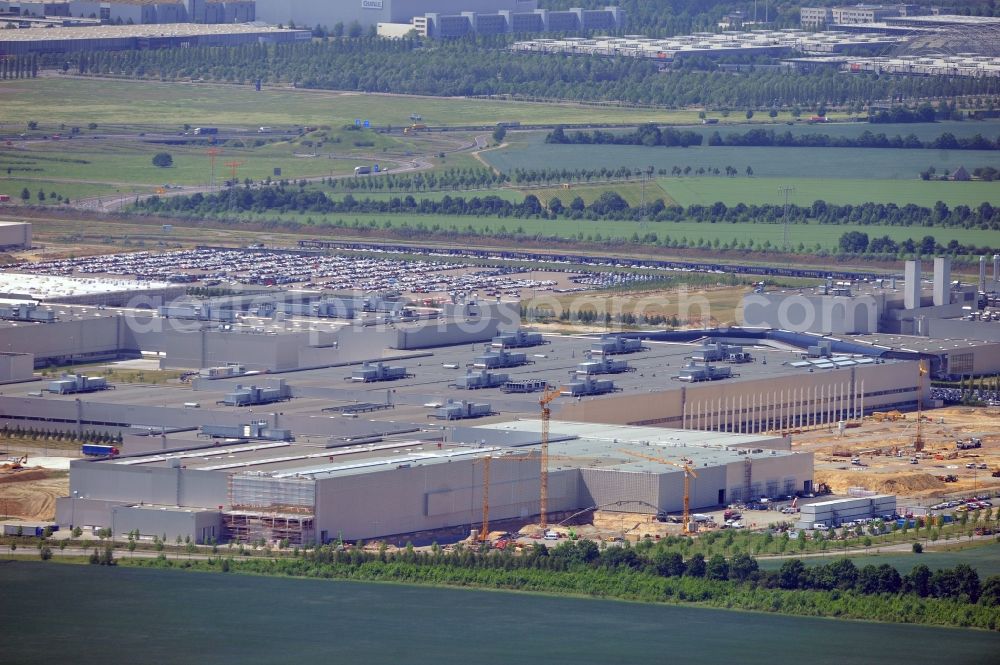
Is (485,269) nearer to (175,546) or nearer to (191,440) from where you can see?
(191,440)

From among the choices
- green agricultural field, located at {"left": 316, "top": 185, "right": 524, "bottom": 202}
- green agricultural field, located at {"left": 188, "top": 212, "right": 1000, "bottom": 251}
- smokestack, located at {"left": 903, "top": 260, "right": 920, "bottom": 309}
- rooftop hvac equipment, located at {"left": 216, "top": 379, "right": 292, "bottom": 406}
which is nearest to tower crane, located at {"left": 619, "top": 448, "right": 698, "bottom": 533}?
rooftop hvac equipment, located at {"left": 216, "top": 379, "right": 292, "bottom": 406}

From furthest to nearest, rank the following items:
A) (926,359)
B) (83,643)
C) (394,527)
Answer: (926,359) < (394,527) < (83,643)

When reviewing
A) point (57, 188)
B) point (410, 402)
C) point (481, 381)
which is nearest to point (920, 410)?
point (481, 381)

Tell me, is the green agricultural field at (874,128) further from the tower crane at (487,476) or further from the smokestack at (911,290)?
the tower crane at (487,476)

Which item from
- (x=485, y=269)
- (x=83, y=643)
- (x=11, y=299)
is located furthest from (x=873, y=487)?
(x=485, y=269)

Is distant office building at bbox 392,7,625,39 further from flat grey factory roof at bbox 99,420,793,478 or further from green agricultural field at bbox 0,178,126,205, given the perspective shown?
flat grey factory roof at bbox 99,420,793,478

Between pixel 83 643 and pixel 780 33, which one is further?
pixel 780 33
